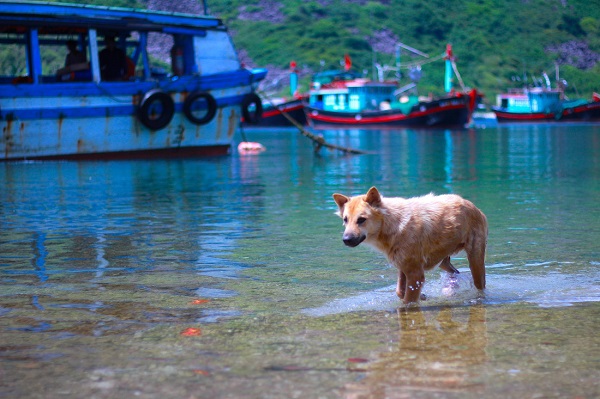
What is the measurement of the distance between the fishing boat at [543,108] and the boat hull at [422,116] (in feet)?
63.4

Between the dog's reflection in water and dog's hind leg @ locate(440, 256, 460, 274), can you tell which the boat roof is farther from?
the dog's reflection in water

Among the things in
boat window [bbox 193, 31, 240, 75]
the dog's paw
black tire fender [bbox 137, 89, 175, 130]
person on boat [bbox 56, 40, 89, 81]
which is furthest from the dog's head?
boat window [bbox 193, 31, 240, 75]

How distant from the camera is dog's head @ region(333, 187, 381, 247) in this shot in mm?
6891

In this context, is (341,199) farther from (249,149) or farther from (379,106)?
(379,106)

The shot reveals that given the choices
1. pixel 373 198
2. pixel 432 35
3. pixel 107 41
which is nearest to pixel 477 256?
pixel 373 198

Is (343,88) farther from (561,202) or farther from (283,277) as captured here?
(283,277)

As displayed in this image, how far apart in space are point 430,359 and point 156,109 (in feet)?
79.6

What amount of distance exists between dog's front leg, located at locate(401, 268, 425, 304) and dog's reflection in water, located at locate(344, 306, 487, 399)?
6.6 inches

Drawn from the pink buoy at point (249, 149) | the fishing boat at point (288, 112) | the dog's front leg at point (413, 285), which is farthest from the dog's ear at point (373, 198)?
the fishing boat at point (288, 112)

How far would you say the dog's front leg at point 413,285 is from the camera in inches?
284

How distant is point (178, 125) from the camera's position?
3009 centimetres

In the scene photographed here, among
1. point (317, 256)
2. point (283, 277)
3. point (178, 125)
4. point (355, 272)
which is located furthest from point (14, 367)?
point (178, 125)

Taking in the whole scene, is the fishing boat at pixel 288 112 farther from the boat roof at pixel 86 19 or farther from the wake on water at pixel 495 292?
the wake on water at pixel 495 292

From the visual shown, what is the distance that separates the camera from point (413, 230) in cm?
718
